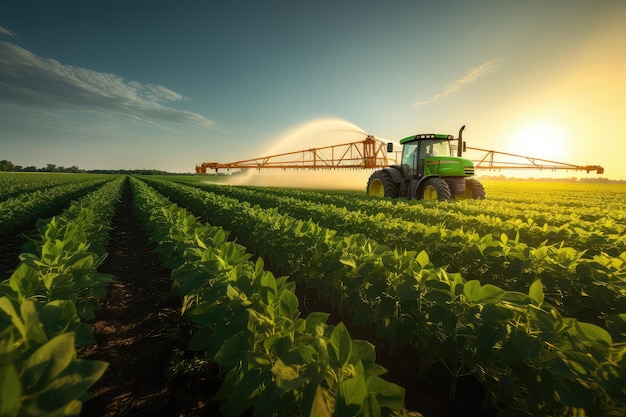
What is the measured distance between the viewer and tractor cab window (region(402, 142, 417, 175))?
1434 cm

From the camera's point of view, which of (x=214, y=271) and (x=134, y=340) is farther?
(x=134, y=340)

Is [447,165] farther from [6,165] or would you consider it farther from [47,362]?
[6,165]

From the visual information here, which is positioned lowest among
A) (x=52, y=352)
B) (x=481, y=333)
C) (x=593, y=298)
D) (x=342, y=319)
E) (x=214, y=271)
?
(x=342, y=319)

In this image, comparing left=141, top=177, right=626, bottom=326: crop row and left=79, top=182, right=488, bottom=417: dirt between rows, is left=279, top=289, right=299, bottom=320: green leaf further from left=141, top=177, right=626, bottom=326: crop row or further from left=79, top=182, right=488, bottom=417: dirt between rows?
left=141, top=177, right=626, bottom=326: crop row

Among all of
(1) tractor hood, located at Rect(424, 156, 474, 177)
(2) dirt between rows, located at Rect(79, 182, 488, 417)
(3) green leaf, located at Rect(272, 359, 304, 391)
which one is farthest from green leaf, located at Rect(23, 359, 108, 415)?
(1) tractor hood, located at Rect(424, 156, 474, 177)

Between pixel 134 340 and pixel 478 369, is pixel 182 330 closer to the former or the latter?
pixel 134 340

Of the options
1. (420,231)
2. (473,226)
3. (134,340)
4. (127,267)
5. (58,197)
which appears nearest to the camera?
(134,340)

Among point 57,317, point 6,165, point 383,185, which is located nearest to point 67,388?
point 57,317

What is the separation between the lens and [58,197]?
15625 millimetres

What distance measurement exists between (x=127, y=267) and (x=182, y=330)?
3.50 meters

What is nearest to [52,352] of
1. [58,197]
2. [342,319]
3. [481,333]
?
[481,333]

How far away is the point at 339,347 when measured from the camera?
1.45 metres

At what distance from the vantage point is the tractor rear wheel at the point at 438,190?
38.9ft

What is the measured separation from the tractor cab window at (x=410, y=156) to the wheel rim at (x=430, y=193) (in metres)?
1.55
